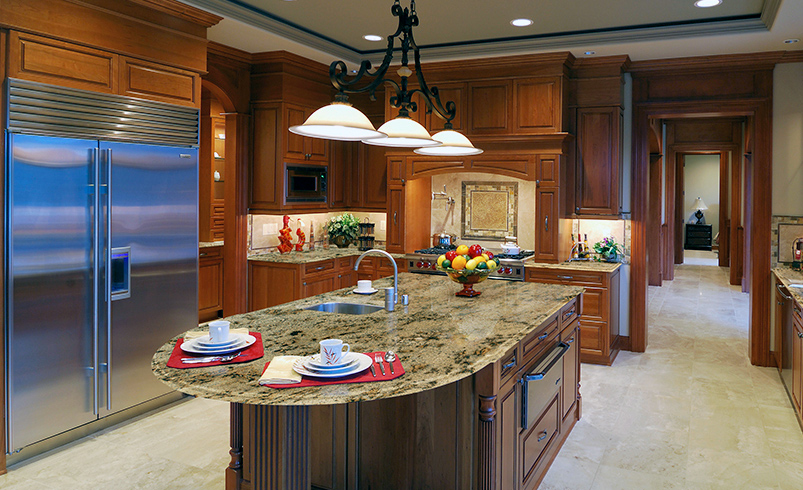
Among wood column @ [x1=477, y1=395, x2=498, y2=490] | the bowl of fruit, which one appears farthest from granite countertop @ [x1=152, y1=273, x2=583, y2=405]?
wood column @ [x1=477, y1=395, x2=498, y2=490]

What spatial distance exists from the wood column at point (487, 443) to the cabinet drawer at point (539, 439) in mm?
464

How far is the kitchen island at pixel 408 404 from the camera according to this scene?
1.93m

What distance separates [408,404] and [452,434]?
0.23 m

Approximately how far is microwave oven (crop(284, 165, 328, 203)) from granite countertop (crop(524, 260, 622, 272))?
2295mm

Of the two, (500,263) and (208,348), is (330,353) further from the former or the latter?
(500,263)

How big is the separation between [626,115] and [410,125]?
3550 millimetres

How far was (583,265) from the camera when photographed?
545 cm

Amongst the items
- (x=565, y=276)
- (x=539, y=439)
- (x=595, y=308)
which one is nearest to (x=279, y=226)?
(x=565, y=276)

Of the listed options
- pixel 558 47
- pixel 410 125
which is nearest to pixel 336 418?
pixel 410 125

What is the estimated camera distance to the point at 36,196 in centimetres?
326

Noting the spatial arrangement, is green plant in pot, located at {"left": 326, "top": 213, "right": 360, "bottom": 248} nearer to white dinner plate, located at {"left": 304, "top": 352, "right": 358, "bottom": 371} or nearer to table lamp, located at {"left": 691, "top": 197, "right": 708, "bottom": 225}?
white dinner plate, located at {"left": 304, "top": 352, "right": 358, "bottom": 371}

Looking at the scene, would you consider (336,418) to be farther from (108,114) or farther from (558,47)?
(558,47)

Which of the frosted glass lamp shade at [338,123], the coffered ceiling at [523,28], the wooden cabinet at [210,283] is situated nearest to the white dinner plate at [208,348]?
the frosted glass lamp shade at [338,123]

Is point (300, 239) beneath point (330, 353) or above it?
above
